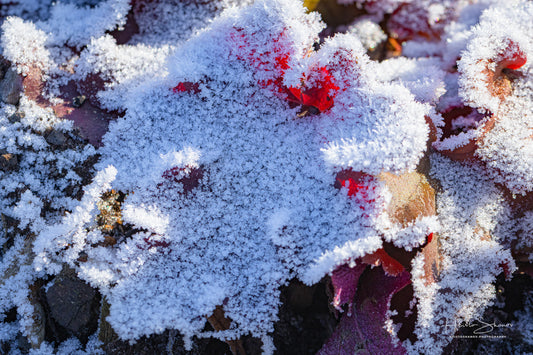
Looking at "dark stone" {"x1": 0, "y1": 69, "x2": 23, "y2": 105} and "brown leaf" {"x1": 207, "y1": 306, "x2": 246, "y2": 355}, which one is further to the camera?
"dark stone" {"x1": 0, "y1": 69, "x2": 23, "y2": 105}

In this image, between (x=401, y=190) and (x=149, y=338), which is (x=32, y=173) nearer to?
(x=149, y=338)

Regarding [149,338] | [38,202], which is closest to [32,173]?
[38,202]

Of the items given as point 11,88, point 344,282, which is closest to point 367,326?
point 344,282

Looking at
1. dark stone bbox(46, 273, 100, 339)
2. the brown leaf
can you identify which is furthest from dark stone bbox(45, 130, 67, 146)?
the brown leaf

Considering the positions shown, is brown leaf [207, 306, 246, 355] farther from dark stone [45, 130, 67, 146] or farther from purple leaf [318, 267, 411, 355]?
dark stone [45, 130, 67, 146]
